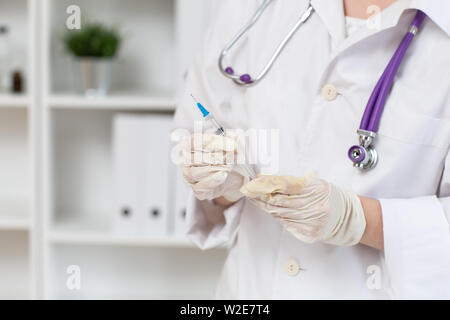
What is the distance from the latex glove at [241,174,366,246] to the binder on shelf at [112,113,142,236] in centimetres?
82

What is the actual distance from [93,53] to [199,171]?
2.91 ft

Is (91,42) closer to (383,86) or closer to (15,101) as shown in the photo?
(15,101)

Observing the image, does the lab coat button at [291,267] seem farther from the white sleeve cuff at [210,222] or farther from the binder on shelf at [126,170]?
the binder on shelf at [126,170]

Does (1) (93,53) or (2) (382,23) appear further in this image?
(1) (93,53)

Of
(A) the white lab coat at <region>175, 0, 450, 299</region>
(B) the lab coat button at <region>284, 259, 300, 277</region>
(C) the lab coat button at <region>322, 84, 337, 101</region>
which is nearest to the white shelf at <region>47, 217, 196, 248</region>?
(A) the white lab coat at <region>175, 0, 450, 299</region>

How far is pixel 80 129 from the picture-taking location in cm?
172

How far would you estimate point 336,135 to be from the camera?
79 cm

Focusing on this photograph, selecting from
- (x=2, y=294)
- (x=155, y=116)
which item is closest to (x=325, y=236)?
(x=155, y=116)

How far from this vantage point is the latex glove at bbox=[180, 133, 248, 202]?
711 mm

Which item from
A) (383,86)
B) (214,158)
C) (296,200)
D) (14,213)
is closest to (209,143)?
(214,158)

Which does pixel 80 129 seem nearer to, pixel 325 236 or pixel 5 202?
pixel 5 202

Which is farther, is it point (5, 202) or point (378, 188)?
point (5, 202)

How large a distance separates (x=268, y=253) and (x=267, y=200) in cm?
20

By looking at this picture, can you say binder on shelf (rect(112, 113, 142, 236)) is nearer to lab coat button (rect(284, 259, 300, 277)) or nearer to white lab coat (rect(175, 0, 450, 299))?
white lab coat (rect(175, 0, 450, 299))
